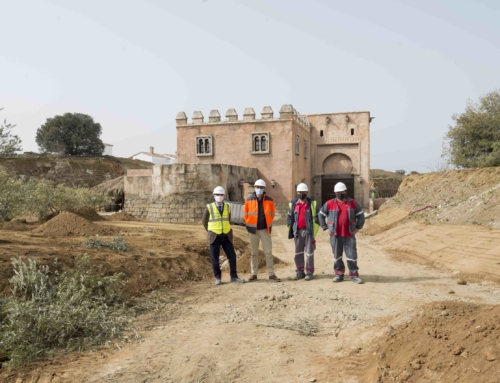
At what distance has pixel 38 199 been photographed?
1661 cm

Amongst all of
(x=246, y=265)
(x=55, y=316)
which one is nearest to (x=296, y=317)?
(x=55, y=316)

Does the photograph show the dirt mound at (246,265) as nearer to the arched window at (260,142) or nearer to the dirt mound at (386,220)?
the dirt mound at (386,220)

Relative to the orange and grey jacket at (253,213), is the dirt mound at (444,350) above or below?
below

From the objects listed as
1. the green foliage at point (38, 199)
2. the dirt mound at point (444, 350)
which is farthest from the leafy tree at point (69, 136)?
the dirt mound at point (444, 350)

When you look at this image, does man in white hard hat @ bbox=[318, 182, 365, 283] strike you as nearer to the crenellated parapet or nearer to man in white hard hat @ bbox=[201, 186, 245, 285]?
man in white hard hat @ bbox=[201, 186, 245, 285]

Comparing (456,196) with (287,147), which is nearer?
(456,196)

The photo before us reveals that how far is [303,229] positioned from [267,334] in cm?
345

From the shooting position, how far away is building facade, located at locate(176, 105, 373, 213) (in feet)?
87.7

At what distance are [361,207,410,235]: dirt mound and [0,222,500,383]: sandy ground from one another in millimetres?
8937

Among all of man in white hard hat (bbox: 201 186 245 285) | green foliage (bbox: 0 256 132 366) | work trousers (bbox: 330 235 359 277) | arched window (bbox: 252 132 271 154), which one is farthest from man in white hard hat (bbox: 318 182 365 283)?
arched window (bbox: 252 132 271 154)

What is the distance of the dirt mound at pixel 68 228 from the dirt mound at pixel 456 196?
1140 cm

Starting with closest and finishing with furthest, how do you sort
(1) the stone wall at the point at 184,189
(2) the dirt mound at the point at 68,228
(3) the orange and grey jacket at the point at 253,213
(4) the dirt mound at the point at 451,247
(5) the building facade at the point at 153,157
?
(3) the orange and grey jacket at the point at 253,213, (4) the dirt mound at the point at 451,247, (2) the dirt mound at the point at 68,228, (1) the stone wall at the point at 184,189, (5) the building facade at the point at 153,157

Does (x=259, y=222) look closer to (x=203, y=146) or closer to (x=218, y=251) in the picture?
(x=218, y=251)

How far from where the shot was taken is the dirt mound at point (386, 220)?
17.2 meters
